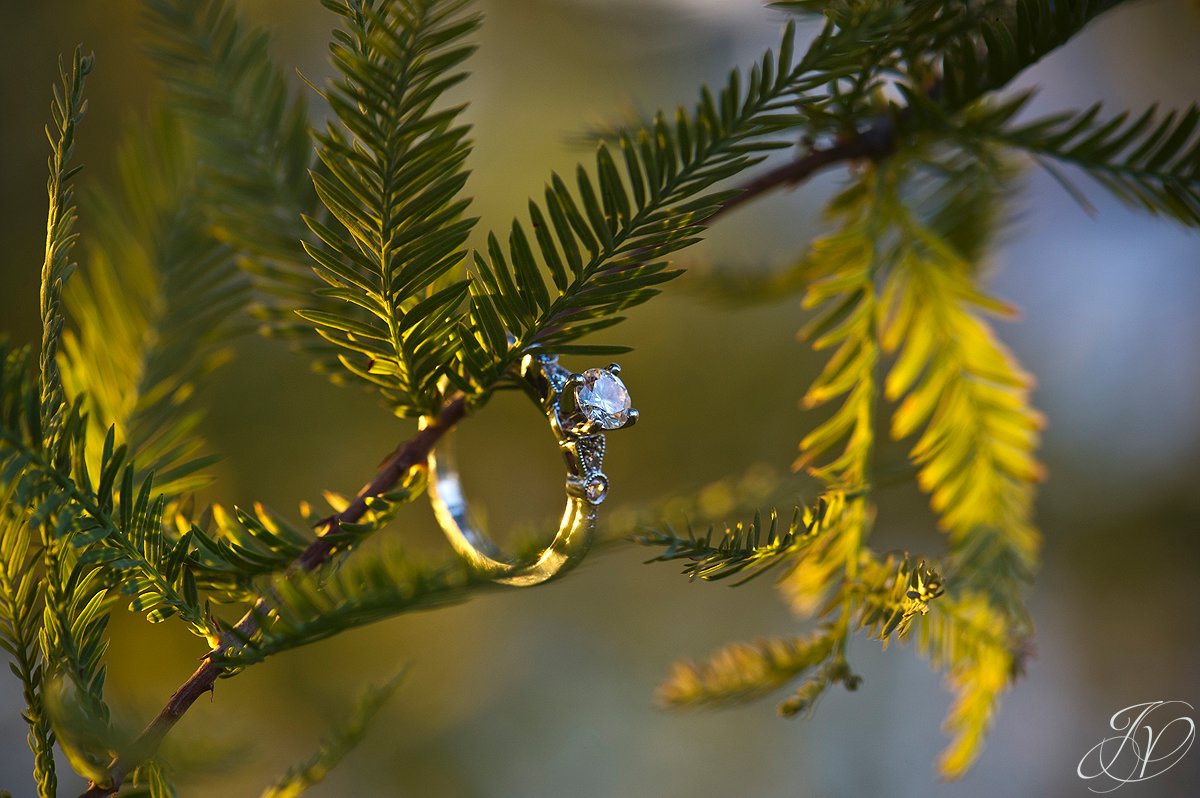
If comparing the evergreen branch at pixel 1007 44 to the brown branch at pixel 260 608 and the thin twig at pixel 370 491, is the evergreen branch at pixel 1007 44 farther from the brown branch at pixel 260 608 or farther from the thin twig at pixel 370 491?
the brown branch at pixel 260 608

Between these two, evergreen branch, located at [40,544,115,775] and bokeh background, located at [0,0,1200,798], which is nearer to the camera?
evergreen branch, located at [40,544,115,775]

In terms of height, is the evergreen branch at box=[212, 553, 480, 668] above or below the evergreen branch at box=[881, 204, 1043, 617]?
above

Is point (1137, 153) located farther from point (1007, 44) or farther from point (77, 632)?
point (77, 632)

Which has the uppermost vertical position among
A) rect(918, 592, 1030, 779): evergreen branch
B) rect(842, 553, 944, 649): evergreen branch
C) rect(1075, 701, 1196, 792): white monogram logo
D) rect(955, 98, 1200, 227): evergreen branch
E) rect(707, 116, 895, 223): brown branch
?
rect(707, 116, 895, 223): brown branch

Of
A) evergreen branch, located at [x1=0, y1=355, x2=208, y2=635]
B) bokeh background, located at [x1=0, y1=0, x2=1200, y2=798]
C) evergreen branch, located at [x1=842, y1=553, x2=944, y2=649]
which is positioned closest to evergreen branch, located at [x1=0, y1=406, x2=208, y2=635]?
evergreen branch, located at [x1=0, y1=355, x2=208, y2=635]

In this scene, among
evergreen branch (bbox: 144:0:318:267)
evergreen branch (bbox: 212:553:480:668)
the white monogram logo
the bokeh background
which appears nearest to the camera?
evergreen branch (bbox: 212:553:480:668)

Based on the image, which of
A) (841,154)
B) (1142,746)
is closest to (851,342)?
(841,154)

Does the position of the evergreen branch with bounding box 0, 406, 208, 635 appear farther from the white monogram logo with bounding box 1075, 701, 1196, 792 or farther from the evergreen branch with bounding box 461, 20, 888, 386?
the white monogram logo with bounding box 1075, 701, 1196, 792

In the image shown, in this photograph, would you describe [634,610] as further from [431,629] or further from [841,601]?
[841,601]

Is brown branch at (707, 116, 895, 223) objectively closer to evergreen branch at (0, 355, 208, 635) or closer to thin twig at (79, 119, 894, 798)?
thin twig at (79, 119, 894, 798)

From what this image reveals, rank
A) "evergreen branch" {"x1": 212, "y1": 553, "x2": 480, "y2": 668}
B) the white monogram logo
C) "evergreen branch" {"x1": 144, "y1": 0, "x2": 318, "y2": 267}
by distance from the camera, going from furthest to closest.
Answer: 1. the white monogram logo
2. "evergreen branch" {"x1": 144, "y1": 0, "x2": 318, "y2": 267}
3. "evergreen branch" {"x1": 212, "y1": 553, "x2": 480, "y2": 668}
